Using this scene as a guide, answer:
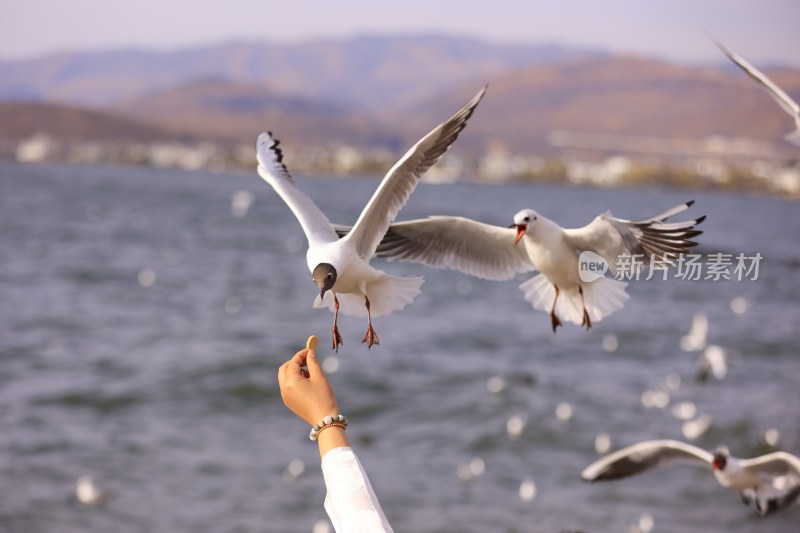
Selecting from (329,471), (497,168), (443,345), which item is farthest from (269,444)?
(497,168)

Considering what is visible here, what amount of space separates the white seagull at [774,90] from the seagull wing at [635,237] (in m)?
0.63

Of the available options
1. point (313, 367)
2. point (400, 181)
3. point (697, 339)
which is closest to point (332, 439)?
point (313, 367)

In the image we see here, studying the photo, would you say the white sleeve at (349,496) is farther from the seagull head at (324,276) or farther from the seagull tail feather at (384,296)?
the seagull tail feather at (384,296)

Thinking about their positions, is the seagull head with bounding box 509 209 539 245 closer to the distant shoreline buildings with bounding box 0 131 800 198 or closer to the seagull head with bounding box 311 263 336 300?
the seagull head with bounding box 311 263 336 300

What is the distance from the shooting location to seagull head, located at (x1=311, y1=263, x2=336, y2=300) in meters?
2.38

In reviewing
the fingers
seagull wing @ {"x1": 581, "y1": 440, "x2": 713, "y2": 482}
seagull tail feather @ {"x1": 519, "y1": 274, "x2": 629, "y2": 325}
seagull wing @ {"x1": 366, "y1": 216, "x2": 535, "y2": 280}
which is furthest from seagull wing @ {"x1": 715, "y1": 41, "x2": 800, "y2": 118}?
seagull wing @ {"x1": 581, "y1": 440, "x2": 713, "y2": 482}

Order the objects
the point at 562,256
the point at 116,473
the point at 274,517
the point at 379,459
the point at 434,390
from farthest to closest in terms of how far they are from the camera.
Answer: the point at 434,390
the point at 379,459
the point at 116,473
the point at 274,517
the point at 562,256

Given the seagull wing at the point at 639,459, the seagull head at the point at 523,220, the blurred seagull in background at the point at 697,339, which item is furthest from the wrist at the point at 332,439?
the blurred seagull in background at the point at 697,339

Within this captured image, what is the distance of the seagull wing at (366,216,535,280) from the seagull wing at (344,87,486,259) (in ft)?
3.23

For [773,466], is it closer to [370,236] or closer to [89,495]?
[370,236]

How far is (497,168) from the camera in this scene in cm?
8006

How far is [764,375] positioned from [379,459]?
9.82 meters

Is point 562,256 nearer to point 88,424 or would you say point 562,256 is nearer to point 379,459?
point 379,459

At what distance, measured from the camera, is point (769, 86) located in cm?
344
